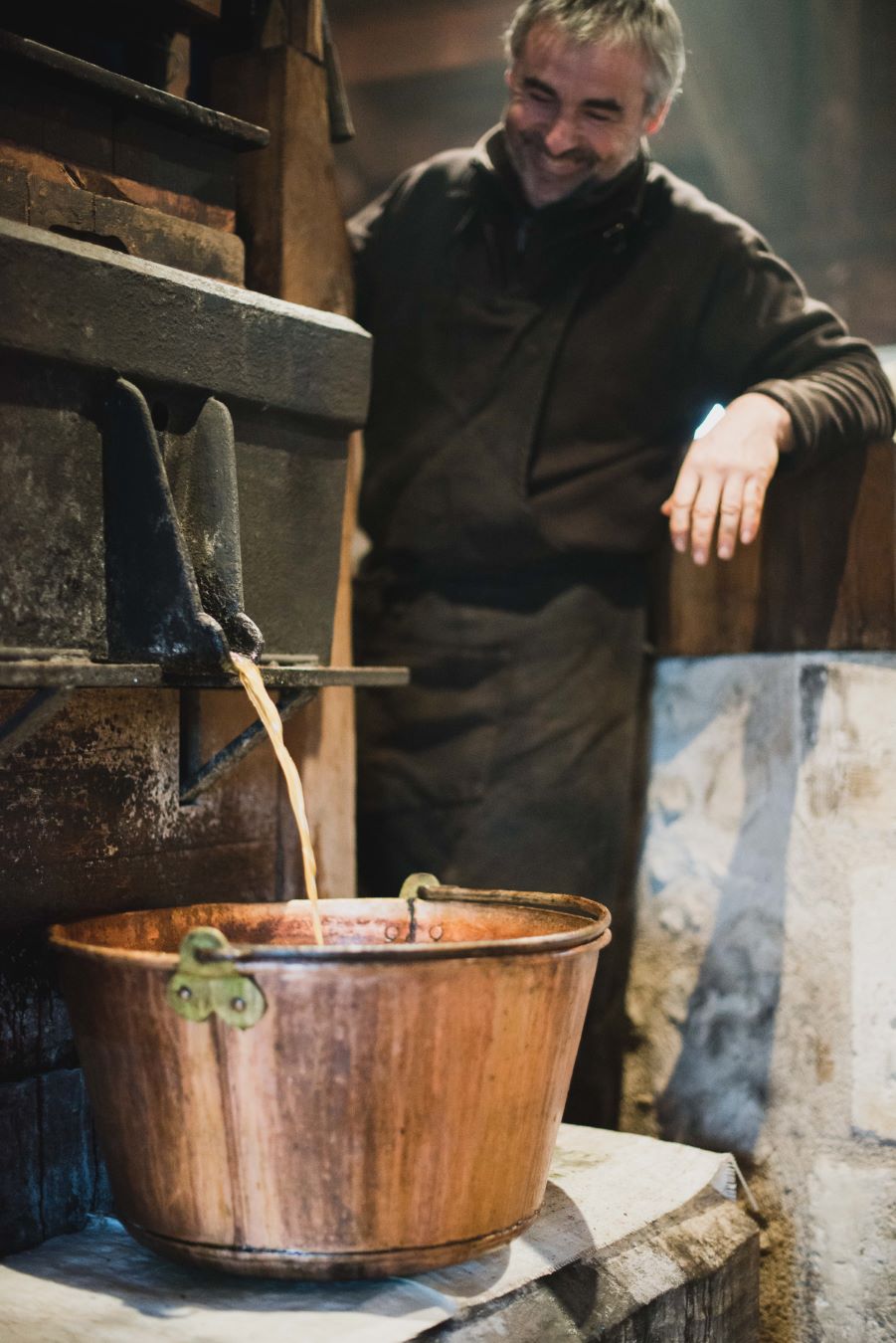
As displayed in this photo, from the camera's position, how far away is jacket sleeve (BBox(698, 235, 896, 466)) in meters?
2.62

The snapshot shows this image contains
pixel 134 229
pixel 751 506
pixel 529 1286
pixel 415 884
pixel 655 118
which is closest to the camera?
pixel 529 1286

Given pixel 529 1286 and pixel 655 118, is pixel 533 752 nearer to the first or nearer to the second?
pixel 529 1286

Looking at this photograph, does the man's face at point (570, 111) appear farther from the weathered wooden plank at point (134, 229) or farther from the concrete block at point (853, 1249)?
the concrete block at point (853, 1249)

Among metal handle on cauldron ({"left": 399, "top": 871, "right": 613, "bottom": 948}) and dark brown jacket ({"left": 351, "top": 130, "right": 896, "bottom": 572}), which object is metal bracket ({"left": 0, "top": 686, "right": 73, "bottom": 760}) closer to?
metal handle on cauldron ({"left": 399, "top": 871, "right": 613, "bottom": 948})

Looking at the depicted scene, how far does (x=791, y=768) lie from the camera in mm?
2701

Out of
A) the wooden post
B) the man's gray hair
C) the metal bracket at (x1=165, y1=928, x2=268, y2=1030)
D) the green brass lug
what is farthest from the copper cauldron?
the man's gray hair

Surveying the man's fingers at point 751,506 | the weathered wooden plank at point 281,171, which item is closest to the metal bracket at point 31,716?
the weathered wooden plank at point 281,171

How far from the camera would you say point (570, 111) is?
2.70 meters

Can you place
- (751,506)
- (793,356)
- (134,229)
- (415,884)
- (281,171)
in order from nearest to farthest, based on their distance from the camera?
(134,229) → (415,884) → (751,506) → (281,171) → (793,356)

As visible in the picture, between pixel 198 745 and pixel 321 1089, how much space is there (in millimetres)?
793

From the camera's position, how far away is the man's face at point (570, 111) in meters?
2.68

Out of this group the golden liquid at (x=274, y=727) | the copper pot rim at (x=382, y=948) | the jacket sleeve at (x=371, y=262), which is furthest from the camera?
the jacket sleeve at (x=371, y=262)

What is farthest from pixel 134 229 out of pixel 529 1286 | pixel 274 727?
pixel 529 1286

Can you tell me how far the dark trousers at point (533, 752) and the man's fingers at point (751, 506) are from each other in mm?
517
